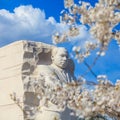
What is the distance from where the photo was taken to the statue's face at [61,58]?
7.91 meters

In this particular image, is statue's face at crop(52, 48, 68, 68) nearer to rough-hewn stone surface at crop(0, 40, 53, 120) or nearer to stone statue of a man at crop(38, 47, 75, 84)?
stone statue of a man at crop(38, 47, 75, 84)

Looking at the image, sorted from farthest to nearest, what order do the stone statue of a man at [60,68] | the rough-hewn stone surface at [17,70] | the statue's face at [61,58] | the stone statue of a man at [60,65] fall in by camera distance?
the statue's face at [61,58] < the stone statue of a man at [60,65] < the stone statue of a man at [60,68] < the rough-hewn stone surface at [17,70]

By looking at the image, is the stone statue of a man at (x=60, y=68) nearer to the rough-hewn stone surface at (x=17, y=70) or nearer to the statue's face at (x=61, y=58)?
the statue's face at (x=61, y=58)

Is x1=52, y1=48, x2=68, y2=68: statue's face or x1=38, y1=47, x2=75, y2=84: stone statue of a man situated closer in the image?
x1=38, y1=47, x2=75, y2=84: stone statue of a man

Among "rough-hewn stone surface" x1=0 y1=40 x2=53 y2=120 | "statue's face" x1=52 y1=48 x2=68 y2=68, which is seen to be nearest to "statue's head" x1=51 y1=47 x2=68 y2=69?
"statue's face" x1=52 y1=48 x2=68 y2=68

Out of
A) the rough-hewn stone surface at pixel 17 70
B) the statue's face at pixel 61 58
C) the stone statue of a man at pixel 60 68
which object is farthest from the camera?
the statue's face at pixel 61 58

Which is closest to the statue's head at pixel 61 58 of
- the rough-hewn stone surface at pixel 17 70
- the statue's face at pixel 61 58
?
the statue's face at pixel 61 58

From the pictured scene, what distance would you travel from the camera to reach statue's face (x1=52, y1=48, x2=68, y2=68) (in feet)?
26.0

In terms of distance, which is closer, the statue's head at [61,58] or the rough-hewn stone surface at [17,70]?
the rough-hewn stone surface at [17,70]

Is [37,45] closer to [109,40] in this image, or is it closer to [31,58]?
[31,58]

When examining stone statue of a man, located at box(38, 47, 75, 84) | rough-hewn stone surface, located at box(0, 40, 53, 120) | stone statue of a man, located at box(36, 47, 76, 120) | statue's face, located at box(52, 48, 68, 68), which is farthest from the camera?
statue's face, located at box(52, 48, 68, 68)

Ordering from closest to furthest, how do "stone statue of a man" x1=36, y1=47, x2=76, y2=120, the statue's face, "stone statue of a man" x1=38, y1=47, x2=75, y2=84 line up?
"stone statue of a man" x1=36, y1=47, x2=76, y2=120
"stone statue of a man" x1=38, y1=47, x2=75, y2=84
the statue's face

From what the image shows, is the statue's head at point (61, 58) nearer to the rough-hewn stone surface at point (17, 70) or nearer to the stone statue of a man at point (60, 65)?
the stone statue of a man at point (60, 65)

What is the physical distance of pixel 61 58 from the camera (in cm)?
793
